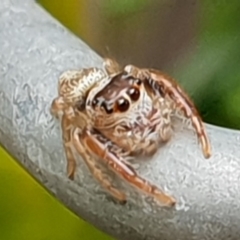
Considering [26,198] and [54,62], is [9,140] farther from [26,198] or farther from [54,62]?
[26,198]

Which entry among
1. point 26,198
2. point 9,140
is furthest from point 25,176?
point 9,140

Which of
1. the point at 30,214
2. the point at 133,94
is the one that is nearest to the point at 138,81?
the point at 133,94

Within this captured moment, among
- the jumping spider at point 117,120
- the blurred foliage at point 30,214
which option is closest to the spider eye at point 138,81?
the jumping spider at point 117,120

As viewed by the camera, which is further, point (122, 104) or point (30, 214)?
point (30, 214)

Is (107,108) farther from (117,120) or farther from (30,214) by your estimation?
(30,214)

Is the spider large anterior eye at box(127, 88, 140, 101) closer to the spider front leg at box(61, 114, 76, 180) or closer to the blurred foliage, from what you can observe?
the spider front leg at box(61, 114, 76, 180)

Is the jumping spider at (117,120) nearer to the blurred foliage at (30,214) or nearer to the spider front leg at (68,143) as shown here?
the spider front leg at (68,143)
